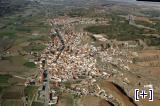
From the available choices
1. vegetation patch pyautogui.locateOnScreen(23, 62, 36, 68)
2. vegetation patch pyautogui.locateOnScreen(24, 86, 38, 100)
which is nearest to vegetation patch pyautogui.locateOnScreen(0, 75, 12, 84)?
vegetation patch pyautogui.locateOnScreen(24, 86, 38, 100)

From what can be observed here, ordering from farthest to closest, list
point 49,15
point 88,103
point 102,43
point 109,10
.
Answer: point 109,10 < point 49,15 < point 102,43 < point 88,103

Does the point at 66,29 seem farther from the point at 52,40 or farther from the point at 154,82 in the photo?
the point at 154,82

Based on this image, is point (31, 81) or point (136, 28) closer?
→ point (31, 81)

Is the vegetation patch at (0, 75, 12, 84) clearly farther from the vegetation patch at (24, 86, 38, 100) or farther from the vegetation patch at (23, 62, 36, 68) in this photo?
the vegetation patch at (23, 62, 36, 68)

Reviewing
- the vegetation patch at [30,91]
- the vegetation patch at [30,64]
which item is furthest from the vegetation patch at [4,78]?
the vegetation patch at [30,64]

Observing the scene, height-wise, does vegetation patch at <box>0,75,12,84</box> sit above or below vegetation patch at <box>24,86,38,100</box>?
below

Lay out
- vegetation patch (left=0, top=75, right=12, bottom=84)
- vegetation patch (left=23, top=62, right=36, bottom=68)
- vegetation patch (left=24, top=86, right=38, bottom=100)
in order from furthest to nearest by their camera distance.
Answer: vegetation patch (left=23, top=62, right=36, bottom=68) < vegetation patch (left=0, top=75, right=12, bottom=84) < vegetation patch (left=24, top=86, right=38, bottom=100)

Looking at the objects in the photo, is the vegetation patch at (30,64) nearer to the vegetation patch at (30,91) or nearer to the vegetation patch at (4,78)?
the vegetation patch at (4,78)

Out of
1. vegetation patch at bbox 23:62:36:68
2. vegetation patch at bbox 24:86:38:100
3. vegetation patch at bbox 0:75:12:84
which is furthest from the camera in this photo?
vegetation patch at bbox 23:62:36:68

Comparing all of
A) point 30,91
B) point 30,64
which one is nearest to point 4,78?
point 30,64

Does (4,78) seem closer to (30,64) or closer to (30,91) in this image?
(30,64)

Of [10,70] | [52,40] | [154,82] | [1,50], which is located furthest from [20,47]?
[154,82]
